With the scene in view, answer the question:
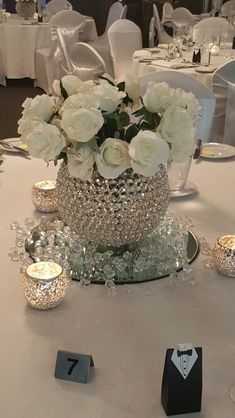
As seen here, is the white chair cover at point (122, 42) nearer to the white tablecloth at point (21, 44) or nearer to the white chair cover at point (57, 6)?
the white tablecloth at point (21, 44)

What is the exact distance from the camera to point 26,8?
6.58 m

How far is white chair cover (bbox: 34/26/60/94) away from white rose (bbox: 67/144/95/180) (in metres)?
4.68

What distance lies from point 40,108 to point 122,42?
4.12 metres

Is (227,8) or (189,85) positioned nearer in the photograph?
(189,85)

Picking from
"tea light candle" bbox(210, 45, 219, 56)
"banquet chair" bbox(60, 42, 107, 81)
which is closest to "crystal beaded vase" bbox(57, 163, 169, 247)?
"tea light candle" bbox(210, 45, 219, 56)

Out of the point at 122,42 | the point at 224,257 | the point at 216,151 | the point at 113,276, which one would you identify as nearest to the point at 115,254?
the point at 113,276

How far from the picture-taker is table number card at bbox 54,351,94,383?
2.68 ft

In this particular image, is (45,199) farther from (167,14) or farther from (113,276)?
(167,14)

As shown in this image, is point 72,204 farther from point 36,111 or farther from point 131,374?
point 131,374

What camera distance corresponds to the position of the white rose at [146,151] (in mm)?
959

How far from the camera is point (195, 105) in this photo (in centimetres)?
109

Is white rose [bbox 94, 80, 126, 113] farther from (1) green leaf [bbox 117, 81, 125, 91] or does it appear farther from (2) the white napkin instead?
(2) the white napkin

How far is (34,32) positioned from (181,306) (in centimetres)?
576

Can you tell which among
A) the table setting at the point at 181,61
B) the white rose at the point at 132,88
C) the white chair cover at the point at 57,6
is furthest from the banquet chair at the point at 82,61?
the white rose at the point at 132,88
